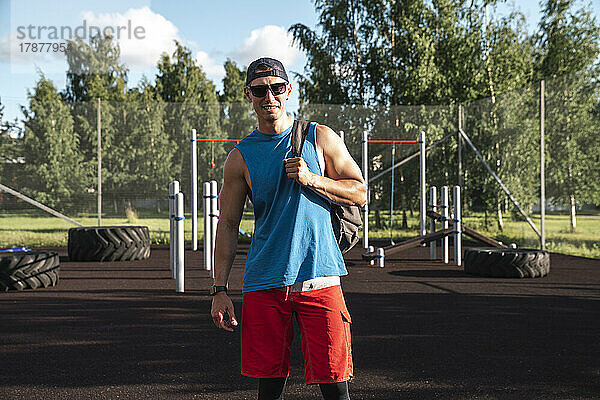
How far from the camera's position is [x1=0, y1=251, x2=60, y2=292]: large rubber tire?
24.2ft

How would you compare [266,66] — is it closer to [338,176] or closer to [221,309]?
[338,176]

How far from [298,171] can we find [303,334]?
59cm

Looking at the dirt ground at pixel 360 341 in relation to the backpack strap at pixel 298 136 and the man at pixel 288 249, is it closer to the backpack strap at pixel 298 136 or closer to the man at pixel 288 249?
the man at pixel 288 249

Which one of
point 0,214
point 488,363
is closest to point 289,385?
point 488,363

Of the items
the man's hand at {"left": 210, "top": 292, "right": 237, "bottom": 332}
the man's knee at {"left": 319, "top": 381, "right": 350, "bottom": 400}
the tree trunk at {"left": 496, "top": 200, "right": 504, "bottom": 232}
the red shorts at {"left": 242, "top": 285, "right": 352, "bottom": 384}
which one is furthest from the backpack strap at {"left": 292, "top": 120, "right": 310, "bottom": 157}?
→ the tree trunk at {"left": 496, "top": 200, "right": 504, "bottom": 232}

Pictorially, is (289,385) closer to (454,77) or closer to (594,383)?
(594,383)

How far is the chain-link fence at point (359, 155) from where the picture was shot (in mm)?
11945

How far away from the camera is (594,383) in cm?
373

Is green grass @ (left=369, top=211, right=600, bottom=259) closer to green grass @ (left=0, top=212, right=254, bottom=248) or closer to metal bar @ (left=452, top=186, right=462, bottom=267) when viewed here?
metal bar @ (left=452, top=186, right=462, bottom=267)

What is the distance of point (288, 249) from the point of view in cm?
222

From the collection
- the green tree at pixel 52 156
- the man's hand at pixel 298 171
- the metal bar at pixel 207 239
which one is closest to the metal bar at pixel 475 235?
the metal bar at pixel 207 239

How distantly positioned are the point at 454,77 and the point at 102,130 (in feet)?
30.9

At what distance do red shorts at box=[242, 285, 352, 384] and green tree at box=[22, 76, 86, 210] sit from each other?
12004 mm

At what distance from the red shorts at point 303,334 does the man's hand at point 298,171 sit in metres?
0.39
